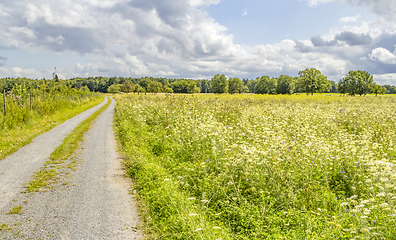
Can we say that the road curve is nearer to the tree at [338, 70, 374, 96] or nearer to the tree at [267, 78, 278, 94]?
the tree at [338, 70, 374, 96]

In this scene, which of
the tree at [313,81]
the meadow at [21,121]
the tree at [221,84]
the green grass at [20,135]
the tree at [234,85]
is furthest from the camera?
the tree at [234,85]

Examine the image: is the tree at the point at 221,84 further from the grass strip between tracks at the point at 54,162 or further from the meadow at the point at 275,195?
the meadow at the point at 275,195

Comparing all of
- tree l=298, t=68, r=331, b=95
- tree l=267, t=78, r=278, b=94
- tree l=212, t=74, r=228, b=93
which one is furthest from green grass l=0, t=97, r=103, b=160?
tree l=212, t=74, r=228, b=93

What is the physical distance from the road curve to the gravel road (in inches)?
22.4

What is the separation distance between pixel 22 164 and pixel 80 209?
174 inches

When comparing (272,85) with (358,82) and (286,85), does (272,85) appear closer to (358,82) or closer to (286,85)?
(286,85)

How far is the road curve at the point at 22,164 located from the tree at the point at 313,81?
223ft

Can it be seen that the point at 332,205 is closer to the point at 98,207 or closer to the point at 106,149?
the point at 98,207

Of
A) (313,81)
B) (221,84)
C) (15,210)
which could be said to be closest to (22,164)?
(15,210)

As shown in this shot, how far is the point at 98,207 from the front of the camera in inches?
187

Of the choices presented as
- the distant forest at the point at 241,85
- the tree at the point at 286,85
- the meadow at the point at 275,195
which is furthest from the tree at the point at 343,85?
the meadow at the point at 275,195

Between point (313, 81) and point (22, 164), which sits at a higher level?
point (313, 81)

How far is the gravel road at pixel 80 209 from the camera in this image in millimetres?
3895

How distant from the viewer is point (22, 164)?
7309 millimetres
